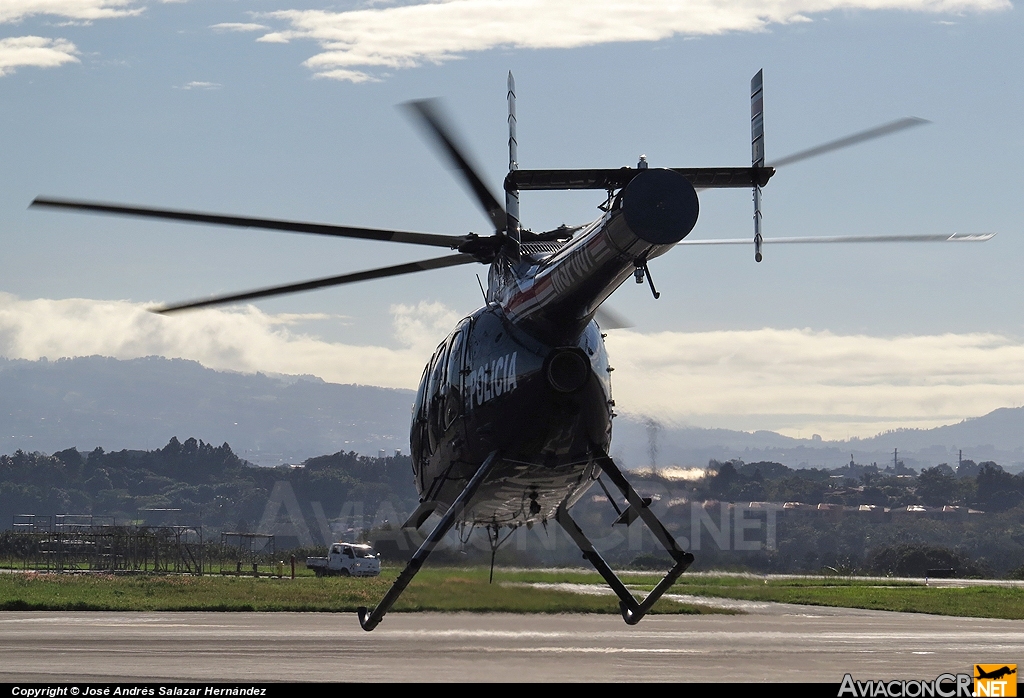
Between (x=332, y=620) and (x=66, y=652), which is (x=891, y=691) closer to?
(x=66, y=652)

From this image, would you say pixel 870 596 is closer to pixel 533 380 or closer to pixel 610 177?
pixel 533 380

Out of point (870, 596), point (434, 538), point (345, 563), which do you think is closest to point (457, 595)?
point (434, 538)

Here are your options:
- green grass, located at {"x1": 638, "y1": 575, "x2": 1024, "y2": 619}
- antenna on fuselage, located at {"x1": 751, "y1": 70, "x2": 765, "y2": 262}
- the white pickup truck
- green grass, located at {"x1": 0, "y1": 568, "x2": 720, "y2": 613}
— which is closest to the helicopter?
antenna on fuselage, located at {"x1": 751, "y1": 70, "x2": 765, "y2": 262}

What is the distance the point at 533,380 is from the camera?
17219 mm

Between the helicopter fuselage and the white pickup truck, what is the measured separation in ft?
141

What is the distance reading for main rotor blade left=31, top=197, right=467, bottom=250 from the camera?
16.8 meters

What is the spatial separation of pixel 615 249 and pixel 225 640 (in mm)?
12252

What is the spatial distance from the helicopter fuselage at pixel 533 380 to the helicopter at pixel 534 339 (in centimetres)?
2

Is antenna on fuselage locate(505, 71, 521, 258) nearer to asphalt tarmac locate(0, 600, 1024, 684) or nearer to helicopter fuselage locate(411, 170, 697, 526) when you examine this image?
helicopter fuselage locate(411, 170, 697, 526)

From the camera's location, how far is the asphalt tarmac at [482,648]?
16.3 meters

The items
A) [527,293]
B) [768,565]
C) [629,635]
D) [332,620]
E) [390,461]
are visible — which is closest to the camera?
[527,293]

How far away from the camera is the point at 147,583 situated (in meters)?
42.8

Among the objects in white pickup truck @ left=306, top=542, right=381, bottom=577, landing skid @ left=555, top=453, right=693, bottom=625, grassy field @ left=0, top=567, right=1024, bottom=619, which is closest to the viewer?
landing skid @ left=555, top=453, right=693, bottom=625

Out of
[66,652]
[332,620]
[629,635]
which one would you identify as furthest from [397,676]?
[332,620]
